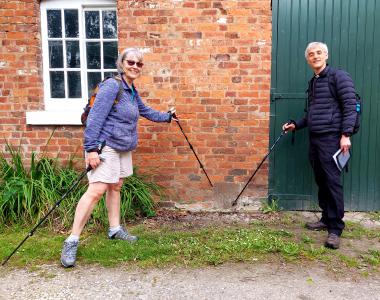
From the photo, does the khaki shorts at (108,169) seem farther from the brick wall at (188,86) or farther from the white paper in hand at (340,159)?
the white paper in hand at (340,159)

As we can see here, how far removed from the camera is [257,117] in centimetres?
489

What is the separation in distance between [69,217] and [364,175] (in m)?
3.53

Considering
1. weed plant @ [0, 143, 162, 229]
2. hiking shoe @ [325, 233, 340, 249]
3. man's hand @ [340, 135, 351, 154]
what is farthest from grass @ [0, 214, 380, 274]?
man's hand @ [340, 135, 351, 154]

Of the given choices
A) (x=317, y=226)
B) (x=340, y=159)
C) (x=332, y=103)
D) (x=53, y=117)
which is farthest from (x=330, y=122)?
(x=53, y=117)

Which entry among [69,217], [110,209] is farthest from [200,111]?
[69,217]

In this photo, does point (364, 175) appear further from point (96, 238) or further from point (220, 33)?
point (96, 238)

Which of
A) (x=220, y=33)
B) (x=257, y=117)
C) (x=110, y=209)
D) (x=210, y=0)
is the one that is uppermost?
(x=210, y=0)

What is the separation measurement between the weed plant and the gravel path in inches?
37.5

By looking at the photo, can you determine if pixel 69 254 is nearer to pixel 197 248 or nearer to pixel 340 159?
pixel 197 248

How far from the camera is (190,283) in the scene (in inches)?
130

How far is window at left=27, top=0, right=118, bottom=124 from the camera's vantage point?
198 inches

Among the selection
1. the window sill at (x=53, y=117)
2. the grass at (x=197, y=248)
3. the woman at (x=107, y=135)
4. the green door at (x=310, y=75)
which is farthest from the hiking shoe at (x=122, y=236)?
the green door at (x=310, y=75)

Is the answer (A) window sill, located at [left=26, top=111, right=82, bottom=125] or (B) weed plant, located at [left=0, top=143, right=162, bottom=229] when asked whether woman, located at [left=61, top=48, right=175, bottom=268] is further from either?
(A) window sill, located at [left=26, top=111, right=82, bottom=125]

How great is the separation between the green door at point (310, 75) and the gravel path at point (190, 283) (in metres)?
1.64
